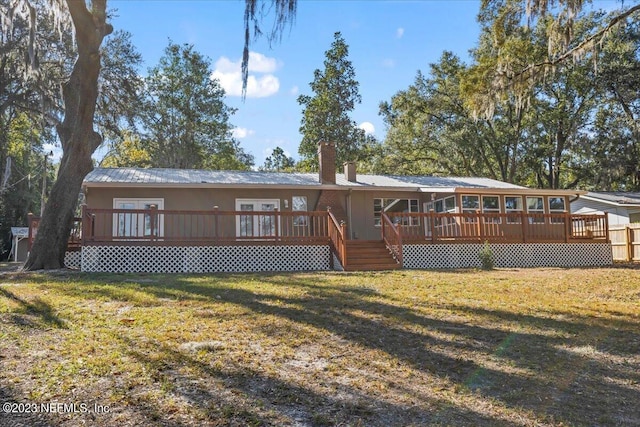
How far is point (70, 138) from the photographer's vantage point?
450 inches

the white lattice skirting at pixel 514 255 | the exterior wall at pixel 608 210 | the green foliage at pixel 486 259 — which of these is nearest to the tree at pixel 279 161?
the exterior wall at pixel 608 210

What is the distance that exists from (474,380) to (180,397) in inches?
93.4

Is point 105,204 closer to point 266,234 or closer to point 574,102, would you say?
point 266,234

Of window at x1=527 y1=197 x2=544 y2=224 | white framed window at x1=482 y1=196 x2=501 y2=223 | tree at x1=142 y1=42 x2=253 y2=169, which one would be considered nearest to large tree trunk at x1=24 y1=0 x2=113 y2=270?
white framed window at x1=482 y1=196 x2=501 y2=223

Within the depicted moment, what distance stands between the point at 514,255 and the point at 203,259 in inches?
379

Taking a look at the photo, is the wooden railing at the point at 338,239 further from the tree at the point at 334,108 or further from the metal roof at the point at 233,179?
the tree at the point at 334,108

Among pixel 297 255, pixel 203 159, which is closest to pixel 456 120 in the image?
pixel 203 159

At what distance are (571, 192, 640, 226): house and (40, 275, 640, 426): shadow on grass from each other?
18179 mm

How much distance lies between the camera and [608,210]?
72.7 ft

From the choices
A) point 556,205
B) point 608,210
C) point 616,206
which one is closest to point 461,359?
point 556,205

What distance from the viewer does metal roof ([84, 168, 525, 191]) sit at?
1393cm

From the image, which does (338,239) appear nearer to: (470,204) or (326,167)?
(326,167)

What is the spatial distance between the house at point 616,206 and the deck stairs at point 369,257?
12906 millimetres

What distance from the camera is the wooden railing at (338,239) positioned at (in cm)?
1241
